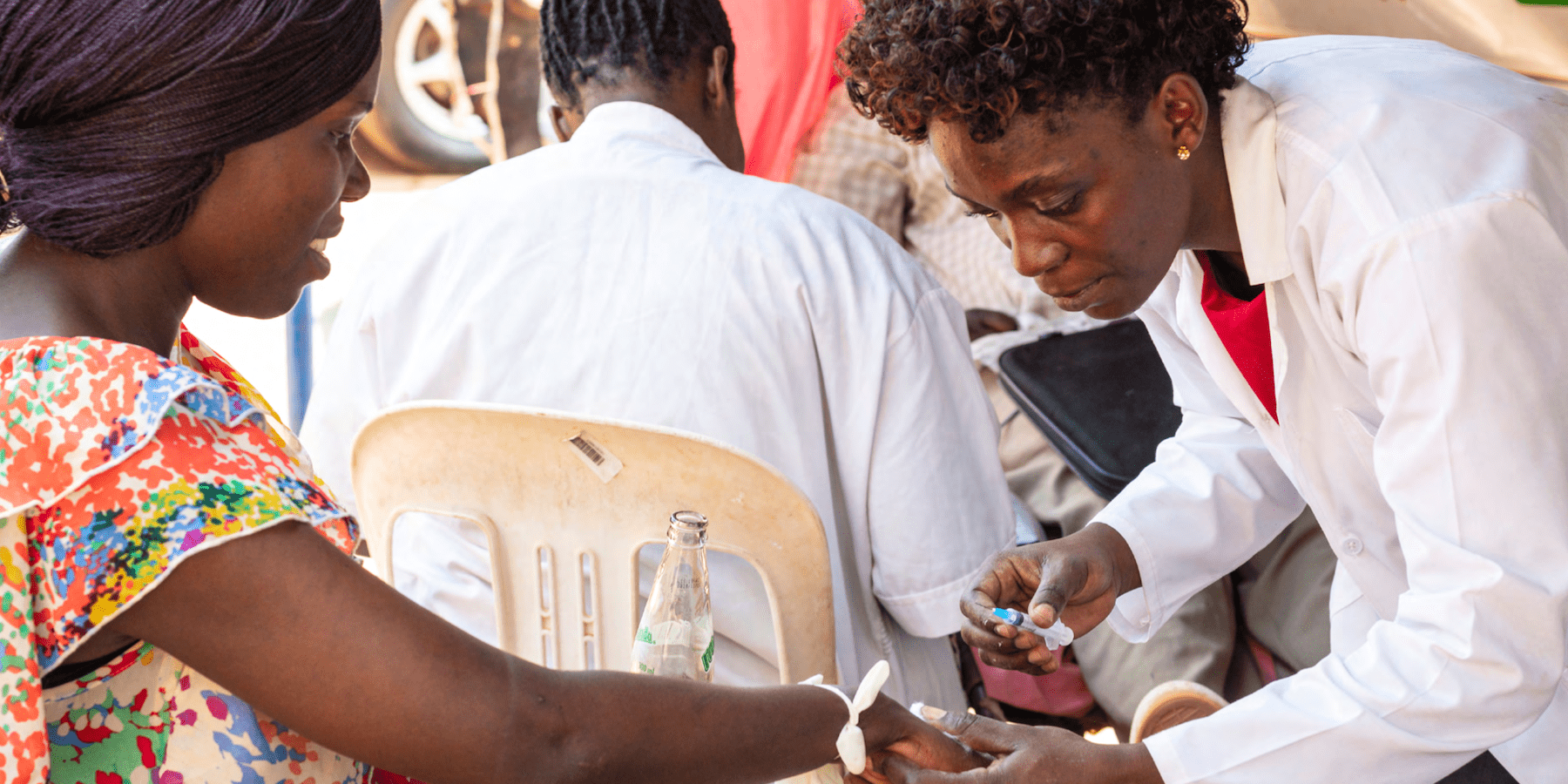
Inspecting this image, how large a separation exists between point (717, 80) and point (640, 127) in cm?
28

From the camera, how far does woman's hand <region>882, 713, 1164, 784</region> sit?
3.70 feet

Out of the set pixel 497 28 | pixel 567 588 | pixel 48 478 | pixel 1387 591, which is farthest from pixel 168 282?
pixel 497 28

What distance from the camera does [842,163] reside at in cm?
386

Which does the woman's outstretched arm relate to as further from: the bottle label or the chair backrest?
the chair backrest

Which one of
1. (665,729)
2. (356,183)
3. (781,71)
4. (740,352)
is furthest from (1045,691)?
(781,71)

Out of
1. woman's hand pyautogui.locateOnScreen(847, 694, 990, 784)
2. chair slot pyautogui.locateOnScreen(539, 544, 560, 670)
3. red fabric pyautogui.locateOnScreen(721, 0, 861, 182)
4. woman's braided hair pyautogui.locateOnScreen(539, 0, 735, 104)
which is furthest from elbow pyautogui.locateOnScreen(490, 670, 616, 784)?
red fabric pyautogui.locateOnScreen(721, 0, 861, 182)

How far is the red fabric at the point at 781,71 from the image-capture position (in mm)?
3623

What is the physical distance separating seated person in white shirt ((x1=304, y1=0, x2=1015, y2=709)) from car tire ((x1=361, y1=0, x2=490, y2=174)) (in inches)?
79.3

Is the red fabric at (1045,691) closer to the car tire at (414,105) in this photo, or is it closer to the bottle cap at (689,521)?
the bottle cap at (689,521)

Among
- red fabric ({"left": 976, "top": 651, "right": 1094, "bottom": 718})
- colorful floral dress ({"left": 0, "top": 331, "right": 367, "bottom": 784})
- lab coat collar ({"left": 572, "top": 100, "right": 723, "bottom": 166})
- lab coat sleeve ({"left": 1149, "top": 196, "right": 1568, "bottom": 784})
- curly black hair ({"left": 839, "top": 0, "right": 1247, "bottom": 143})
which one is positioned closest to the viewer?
colorful floral dress ({"left": 0, "top": 331, "right": 367, "bottom": 784})

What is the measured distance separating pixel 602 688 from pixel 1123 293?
26.0 inches

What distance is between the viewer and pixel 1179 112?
115cm

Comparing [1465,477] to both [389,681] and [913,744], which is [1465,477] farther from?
[389,681]

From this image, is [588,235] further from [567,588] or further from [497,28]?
[497,28]
